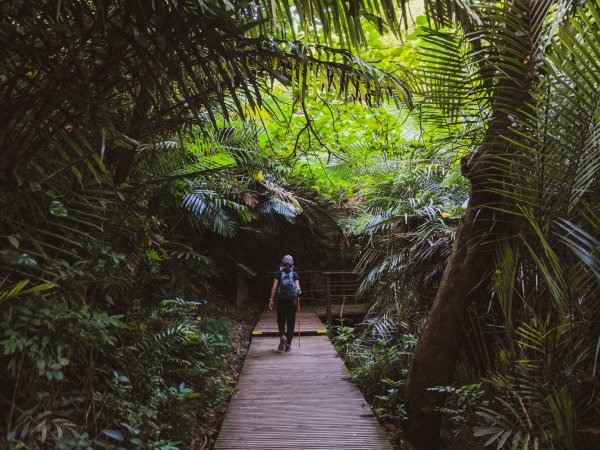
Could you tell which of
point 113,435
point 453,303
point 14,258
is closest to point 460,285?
point 453,303

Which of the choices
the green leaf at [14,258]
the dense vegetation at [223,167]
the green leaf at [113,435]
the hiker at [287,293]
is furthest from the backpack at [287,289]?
the green leaf at [14,258]

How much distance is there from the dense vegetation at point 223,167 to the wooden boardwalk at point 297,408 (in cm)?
33

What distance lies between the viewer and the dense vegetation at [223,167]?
73.0 inches

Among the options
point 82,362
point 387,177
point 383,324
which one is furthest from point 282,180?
point 82,362

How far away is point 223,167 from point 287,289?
11.0ft

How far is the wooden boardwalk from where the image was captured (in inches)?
132

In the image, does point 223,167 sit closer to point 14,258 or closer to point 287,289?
point 14,258

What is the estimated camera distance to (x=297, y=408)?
4117 mm

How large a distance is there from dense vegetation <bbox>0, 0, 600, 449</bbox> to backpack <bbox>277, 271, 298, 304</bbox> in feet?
6.32

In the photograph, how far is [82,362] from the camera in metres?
2.60

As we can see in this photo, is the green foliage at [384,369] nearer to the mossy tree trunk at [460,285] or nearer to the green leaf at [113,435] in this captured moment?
the mossy tree trunk at [460,285]

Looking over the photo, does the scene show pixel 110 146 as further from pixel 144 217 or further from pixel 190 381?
pixel 190 381

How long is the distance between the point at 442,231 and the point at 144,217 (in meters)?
2.80

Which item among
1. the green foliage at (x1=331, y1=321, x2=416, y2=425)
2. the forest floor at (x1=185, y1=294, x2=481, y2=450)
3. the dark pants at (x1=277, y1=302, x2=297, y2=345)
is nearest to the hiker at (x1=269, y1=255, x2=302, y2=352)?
the dark pants at (x1=277, y1=302, x2=297, y2=345)
